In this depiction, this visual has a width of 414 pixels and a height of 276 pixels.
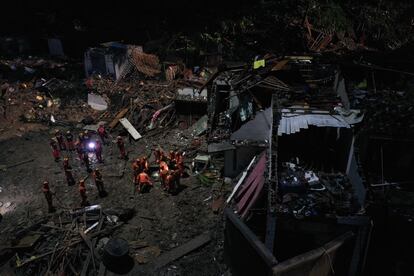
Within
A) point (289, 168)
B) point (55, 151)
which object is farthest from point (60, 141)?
point (289, 168)

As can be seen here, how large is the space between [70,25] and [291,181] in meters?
21.0

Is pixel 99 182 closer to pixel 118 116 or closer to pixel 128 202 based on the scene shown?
pixel 128 202

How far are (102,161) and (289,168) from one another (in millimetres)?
7735

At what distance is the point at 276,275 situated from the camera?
20.4 feet

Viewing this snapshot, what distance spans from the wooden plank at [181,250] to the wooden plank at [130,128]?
6.75m

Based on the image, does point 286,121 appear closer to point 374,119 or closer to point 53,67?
point 374,119

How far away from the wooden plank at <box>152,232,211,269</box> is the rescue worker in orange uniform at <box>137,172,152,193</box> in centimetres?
289

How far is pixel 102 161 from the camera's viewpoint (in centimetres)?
1408

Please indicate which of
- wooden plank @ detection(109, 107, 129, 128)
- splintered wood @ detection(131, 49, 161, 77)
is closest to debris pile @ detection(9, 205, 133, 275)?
wooden plank @ detection(109, 107, 129, 128)

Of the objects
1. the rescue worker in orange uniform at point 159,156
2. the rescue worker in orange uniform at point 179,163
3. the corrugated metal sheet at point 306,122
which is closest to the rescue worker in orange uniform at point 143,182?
the rescue worker in orange uniform at point 179,163

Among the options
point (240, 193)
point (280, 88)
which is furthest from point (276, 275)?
point (280, 88)

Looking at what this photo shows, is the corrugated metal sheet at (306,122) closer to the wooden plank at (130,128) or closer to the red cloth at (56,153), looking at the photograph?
the wooden plank at (130,128)

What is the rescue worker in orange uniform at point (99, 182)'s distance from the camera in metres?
11.5

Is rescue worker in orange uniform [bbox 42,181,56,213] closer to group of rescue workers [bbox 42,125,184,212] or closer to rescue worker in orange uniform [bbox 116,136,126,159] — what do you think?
group of rescue workers [bbox 42,125,184,212]
